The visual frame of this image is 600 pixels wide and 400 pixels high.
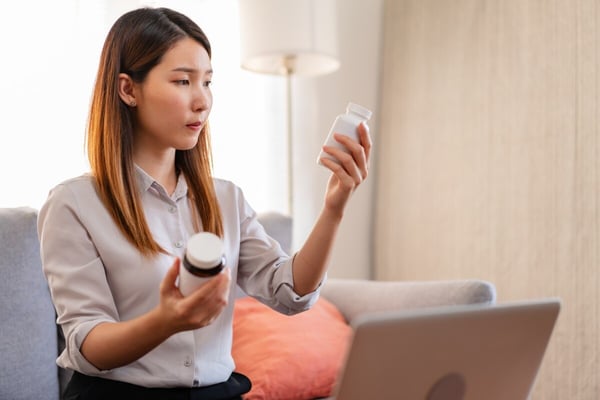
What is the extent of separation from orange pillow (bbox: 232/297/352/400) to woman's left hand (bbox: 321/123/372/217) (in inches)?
27.7

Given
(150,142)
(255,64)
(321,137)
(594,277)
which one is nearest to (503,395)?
(150,142)

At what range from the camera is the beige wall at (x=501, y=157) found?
2.16 metres

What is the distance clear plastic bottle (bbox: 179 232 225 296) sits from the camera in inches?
30.4

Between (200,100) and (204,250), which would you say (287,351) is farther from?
(204,250)

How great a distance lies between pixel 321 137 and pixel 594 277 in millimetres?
1318

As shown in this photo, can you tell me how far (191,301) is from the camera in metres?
0.81

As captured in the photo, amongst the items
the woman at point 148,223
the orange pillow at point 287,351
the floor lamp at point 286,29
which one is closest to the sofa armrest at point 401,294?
the orange pillow at point 287,351

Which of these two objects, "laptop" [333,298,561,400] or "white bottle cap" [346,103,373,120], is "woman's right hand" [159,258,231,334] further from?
"white bottle cap" [346,103,373,120]

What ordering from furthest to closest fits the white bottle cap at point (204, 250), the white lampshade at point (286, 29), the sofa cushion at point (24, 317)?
the white lampshade at point (286, 29)
the sofa cushion at point (24, 317)
the white bottle cap at point (204, 250)

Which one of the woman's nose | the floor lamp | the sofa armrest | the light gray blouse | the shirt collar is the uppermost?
the floor lamp

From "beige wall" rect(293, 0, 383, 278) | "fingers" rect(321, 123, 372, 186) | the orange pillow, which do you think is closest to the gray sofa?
the orange pillow

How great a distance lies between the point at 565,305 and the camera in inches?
86.9

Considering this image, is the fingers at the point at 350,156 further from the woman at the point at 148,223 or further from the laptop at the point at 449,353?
the laptop at the point at 449,353

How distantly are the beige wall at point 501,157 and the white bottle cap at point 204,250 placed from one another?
1669 mm
